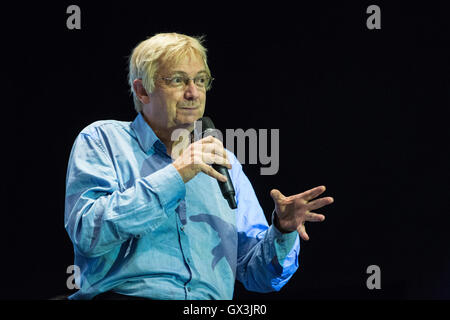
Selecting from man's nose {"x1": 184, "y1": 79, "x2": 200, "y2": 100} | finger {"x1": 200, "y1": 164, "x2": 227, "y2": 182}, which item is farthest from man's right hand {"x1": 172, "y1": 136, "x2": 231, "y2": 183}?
man's nose {"x1": 184, "y1": 79, "x2": 200, "y2": 100}

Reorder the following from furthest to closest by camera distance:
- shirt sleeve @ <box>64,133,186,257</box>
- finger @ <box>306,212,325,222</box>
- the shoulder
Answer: the shoulder
finger @ <box>306,212,325,222</box>
shirt sleeve @ <box>64,133,186,257</box>

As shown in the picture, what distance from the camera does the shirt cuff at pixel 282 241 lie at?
6.16 feet

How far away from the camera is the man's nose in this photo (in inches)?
75.7

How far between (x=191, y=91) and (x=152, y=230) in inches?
20.9

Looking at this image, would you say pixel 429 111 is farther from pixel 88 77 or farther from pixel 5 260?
pixel 5 260

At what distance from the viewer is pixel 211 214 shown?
76.7 inches

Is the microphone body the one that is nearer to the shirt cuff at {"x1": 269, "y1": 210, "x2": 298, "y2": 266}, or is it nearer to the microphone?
the microphone

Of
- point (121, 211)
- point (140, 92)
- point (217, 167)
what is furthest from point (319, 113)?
point (121, 211)

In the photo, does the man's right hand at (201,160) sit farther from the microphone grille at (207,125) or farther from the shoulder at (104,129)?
the shoulder at (104,129)

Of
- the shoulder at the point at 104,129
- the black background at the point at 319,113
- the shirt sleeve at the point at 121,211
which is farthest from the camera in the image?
the black background at the point at 319,113

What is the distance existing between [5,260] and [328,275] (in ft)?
4.99

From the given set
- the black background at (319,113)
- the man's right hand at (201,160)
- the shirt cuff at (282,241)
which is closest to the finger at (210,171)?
the man's right hand at (201,160)

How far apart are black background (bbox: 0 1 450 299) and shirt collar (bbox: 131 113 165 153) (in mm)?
723

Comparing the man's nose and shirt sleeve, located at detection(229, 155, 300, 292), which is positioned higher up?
the man's nose
